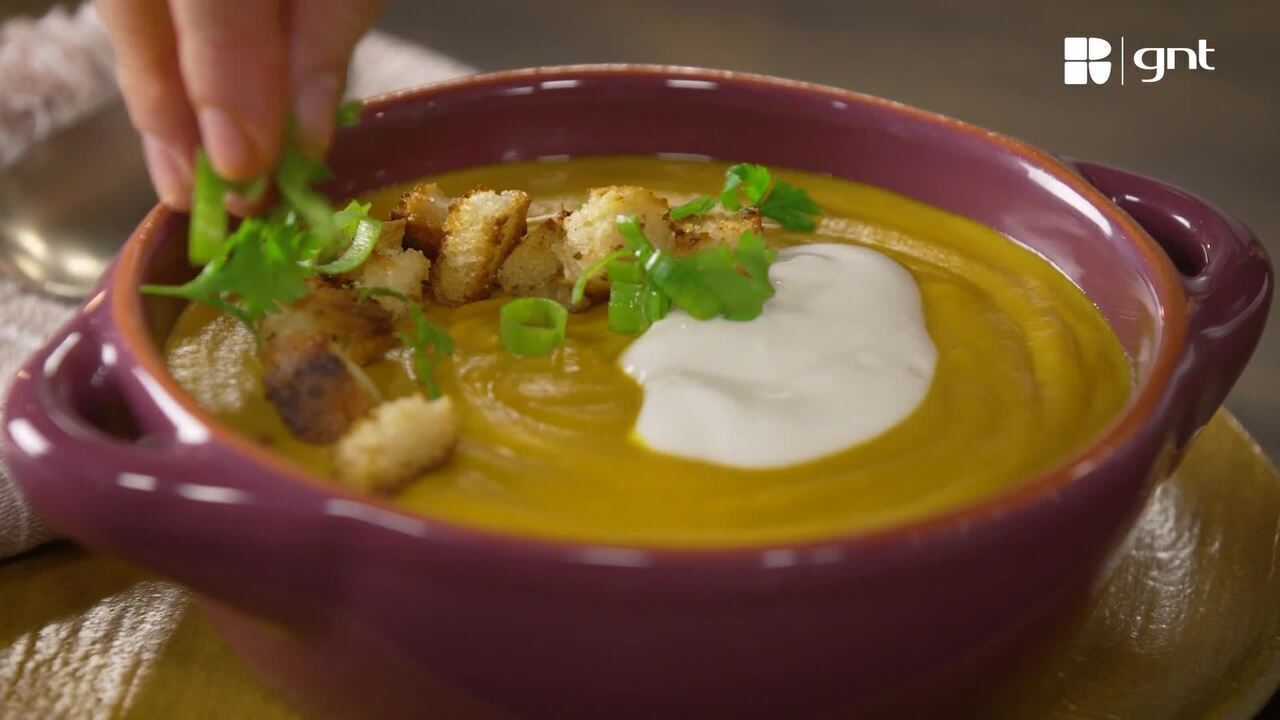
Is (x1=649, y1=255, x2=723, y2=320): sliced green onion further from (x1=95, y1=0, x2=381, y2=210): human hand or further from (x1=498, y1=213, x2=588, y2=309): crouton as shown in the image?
(x1=95, y1=0, x2=381, y2=210): human hand

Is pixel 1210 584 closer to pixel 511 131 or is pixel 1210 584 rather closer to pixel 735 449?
pixel 735 449

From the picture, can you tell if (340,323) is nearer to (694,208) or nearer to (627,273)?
(627,273)

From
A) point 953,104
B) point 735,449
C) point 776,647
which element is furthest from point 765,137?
point 953,104

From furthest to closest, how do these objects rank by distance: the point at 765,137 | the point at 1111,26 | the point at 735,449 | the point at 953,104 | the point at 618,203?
the point at 1111,26 < the point at 953,104 < the point at 765,137 < the point at 618,203 < the point at 735,449

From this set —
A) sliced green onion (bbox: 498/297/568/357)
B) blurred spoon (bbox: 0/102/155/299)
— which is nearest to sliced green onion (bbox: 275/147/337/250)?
sliced green onion (bbox: 498/297/568/357)

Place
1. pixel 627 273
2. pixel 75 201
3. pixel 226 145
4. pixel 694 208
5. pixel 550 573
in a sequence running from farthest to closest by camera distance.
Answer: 1. pixel 75 201
2. pixel 694 208
3. pixel 627 273
4. pixel 226 145
5. pixel 550 573

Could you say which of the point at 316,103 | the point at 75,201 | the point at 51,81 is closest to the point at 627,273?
the point at 316,103
